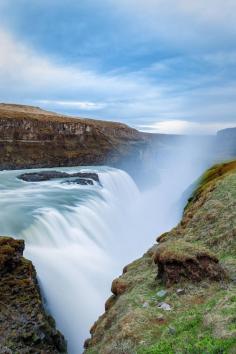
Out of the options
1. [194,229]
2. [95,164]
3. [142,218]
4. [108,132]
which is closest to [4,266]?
[194,229]

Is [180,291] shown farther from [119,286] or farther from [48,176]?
[48,176]

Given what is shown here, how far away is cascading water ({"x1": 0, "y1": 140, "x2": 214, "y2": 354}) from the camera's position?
2023 cm

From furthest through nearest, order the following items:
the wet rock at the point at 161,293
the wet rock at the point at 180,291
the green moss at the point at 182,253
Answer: the green moss at the point at 182,253
the wet rock at the point at 161,293
the wet rock at the point at 180,291

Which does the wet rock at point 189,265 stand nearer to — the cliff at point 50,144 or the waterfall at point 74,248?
the waterfall at point 74,248

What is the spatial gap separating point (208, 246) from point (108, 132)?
104 meters

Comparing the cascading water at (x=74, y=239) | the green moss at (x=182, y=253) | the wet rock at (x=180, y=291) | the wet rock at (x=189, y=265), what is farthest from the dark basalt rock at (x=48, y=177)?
the wet rock at (x=180, y=291)

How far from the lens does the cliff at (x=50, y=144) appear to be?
84.3 metres

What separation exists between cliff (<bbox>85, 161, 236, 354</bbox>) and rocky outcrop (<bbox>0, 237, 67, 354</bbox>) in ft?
6.20

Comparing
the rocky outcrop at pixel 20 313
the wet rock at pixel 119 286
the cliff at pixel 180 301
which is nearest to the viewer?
the cliff at pixel 180 301

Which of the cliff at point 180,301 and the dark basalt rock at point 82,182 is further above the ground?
the cliff at point 180,301

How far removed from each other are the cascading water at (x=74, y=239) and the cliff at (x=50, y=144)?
34.3 m

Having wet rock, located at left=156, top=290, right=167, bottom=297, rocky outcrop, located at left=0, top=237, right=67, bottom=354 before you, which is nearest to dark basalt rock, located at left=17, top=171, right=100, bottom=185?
rocky outcrop, located at left=0, top=237, right=67, bottom=354

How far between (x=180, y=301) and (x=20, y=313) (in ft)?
22.4

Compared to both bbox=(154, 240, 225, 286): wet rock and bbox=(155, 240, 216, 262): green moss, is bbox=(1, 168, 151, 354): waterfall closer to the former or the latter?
bbox=(154, 240, 225, 286): wet rock
